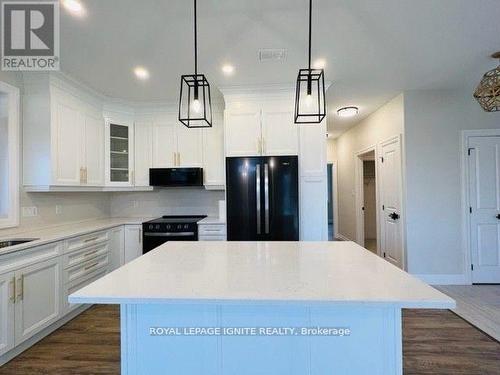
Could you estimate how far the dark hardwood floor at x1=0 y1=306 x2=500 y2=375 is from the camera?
6.58 feet

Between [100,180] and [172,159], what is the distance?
1.02 meters

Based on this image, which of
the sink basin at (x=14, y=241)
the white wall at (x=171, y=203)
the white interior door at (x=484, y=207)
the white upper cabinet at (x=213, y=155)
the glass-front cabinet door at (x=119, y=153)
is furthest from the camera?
the white wall at (x=171, y=203)

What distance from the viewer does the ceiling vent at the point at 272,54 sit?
2543 millimetres

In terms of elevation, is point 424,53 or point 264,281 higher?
point 424,53

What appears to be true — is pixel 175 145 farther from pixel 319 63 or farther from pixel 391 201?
pixel 391 201

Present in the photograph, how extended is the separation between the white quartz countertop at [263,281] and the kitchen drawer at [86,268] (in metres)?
1.54

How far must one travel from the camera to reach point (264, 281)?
4.05 ft

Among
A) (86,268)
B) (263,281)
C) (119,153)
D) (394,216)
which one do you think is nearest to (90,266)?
(86,268)

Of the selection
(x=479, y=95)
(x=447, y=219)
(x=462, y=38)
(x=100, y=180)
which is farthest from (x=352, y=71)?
(x=100, y=180)

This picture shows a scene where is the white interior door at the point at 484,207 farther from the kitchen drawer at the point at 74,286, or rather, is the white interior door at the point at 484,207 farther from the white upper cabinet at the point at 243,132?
the kitchen drawer at the point at 74,286

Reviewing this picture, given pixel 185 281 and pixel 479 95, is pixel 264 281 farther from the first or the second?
pixel 479 95

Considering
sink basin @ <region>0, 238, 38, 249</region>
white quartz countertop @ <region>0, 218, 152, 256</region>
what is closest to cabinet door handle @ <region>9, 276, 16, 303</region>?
white quartz countertop @ <region>0, 218, 152, 256</region>

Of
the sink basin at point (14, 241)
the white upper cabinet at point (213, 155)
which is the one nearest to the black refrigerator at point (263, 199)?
the white upper cabinet at point (213, 155)

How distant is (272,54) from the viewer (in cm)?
260
